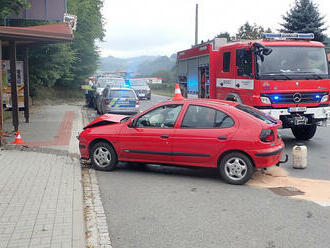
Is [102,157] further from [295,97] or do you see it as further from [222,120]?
[295,97]

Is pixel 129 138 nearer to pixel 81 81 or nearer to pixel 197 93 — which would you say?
pixel 197 93

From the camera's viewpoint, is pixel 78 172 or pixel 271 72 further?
pixel 271 72

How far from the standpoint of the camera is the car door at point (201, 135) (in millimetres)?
7527

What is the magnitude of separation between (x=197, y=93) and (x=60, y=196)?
8769 millimetres

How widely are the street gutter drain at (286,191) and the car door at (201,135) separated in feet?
3.78

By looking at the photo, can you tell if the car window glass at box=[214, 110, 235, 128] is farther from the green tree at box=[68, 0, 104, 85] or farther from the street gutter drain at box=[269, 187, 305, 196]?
the green tree at box=[68, 0, 104, 85]

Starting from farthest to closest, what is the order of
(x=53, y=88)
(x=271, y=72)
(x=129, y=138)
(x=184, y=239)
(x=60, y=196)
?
1. (x=53, y=88)
2. (x=271, y=72)
3. (x=129, y=138)
4. (x=60, y=196)
5. (x=184, y=239)

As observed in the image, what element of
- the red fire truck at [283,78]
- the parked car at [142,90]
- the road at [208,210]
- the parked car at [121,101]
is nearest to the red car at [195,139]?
the road at [208,210]

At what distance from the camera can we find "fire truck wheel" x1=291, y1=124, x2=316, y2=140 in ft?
40.7

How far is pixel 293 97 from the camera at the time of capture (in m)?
10.9

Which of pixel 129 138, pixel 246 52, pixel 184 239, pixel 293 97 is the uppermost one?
pixel 246 52

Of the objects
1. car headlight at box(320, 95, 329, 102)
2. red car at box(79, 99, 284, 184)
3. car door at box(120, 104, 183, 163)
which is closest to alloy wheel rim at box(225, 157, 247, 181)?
red car at box(79, 99, 284, 184)

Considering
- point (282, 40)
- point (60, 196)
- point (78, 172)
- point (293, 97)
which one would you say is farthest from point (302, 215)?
point (282, 40)

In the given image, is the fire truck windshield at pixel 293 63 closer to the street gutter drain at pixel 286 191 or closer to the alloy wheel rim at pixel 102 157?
the street gutter drain at pixel 286 191
